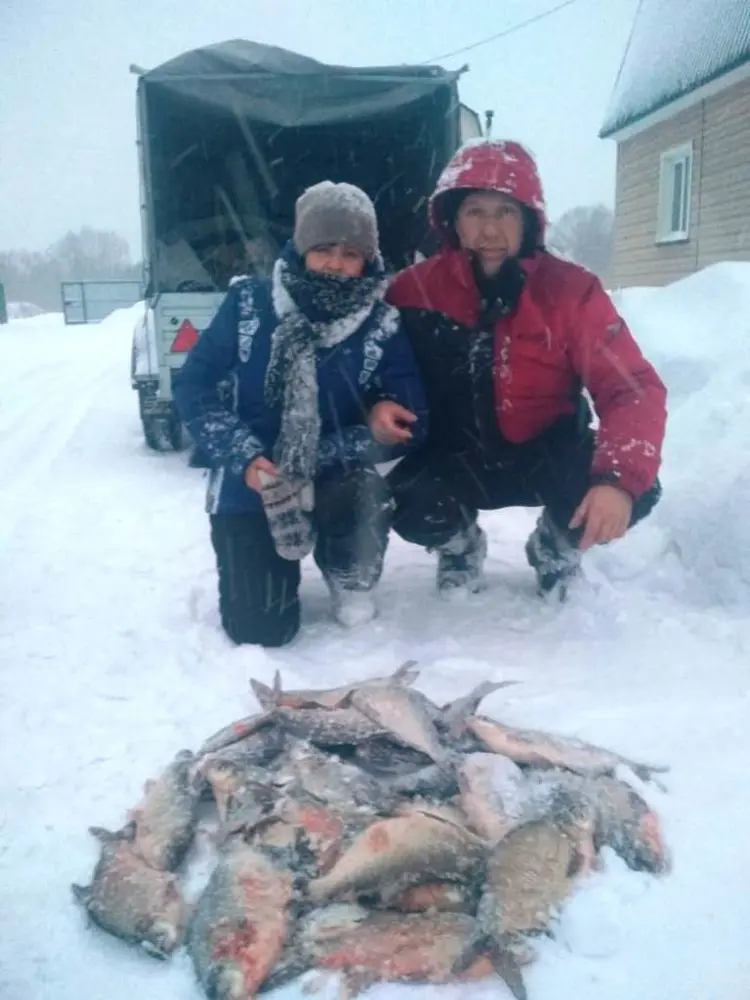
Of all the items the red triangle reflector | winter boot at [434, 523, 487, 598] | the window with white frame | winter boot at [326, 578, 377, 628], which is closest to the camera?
winter boot at [326, 578, 377, 628]

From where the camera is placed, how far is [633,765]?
90.7 inches

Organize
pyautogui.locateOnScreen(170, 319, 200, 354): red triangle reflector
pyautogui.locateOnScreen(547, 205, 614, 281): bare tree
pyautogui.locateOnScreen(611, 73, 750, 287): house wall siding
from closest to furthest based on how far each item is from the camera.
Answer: pyautogui.locateOnScreen(170, 319, 200, 354): red triangle reflector → pyautogui.locateOnScreen(611, 73, 750, 287): house wall siding → pyautogui.locateOnScreen(547, 205, 614, 281): bare tree

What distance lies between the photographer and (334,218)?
115 inches

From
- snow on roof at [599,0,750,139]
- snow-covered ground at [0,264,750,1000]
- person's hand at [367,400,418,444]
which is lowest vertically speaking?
snow-covered ground at [0,264,750,1000]

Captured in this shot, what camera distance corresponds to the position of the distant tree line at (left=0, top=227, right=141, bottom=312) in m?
29.0

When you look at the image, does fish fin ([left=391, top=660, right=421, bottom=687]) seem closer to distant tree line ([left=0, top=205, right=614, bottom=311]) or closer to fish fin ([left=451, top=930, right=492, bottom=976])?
fish fin ([left=451, top=930, right=492, bottom=976])

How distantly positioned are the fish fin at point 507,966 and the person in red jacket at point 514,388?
4.65ft

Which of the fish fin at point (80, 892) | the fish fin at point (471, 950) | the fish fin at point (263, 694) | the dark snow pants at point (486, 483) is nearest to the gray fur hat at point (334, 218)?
the dark snow pants at point (486, 483)

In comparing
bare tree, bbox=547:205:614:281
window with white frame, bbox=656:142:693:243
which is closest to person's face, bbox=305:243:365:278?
bare tree, bbox=547:205:614:281

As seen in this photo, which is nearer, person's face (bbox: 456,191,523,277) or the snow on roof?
person's face (bbox: 456,191,523,277)

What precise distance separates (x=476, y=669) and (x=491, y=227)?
1.45m

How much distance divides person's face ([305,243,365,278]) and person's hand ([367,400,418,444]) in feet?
1.42

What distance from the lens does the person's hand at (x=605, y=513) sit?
282 cm

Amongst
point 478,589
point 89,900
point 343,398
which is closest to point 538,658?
point 478,589
